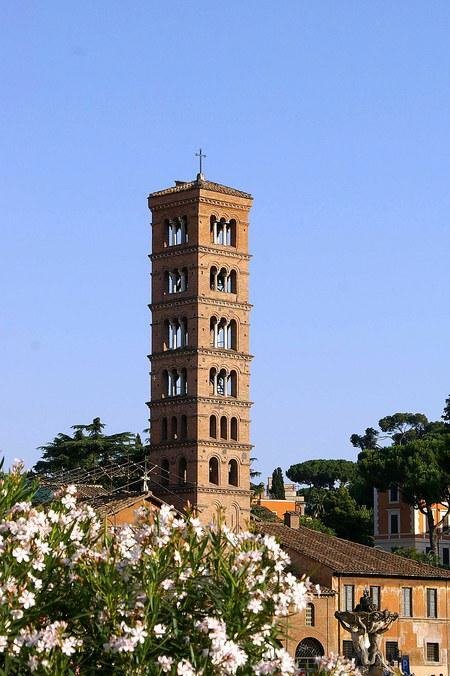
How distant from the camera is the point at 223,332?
79750 mm

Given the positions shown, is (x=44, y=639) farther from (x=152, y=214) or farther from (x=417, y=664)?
(x=152, y=214)

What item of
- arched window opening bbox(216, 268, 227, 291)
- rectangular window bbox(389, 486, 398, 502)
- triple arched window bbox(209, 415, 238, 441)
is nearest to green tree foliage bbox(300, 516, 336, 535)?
rectangular window bbox(389, 486, 398, 502)

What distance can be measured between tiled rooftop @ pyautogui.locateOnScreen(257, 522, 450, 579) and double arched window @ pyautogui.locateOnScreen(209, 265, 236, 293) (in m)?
11.7

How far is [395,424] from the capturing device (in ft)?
552

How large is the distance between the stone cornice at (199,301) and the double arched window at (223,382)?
10.6ft

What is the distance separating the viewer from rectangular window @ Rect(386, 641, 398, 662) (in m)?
72.4

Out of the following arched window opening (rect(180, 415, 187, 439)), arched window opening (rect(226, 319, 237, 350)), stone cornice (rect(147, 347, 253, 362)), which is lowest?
arched window opening (rect(180, 415, 187, 439))

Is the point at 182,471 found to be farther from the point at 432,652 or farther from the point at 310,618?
the point at 432,652

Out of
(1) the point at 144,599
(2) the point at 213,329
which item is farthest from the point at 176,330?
(1) the point at 144,599

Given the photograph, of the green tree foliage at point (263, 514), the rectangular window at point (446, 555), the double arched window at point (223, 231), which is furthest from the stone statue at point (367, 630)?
the rectangular window at point (446, 555)

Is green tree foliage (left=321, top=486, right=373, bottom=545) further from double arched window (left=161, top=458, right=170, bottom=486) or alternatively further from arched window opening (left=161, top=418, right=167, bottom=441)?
double arched window (left=161, top=458, right=170, bottom=486)

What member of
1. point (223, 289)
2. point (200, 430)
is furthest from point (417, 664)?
point (223, 289)

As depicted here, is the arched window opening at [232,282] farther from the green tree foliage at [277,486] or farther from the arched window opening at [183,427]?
the green tree foliage at [277,486]

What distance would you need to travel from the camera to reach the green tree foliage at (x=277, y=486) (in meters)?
119
